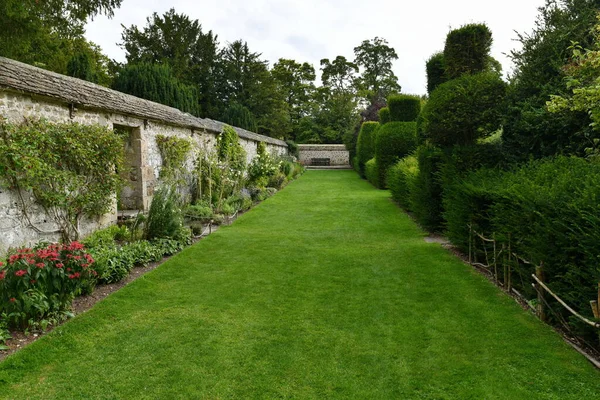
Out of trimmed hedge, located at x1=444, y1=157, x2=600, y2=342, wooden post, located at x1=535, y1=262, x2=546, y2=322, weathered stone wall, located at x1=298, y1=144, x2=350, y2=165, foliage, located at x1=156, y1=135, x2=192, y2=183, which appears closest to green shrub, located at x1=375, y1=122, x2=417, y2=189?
foliage, located at x1=156, y1=135, x2=192, y2=183

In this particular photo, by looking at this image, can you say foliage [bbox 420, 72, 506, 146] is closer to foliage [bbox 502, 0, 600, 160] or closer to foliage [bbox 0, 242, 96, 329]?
foliage [bbox 502, 0, 600, 160]

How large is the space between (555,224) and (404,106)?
15.6 m

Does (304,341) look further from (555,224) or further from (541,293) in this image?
(555,224)

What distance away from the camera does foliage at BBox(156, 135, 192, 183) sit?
10406 millimetres

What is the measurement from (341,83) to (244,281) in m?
55.2

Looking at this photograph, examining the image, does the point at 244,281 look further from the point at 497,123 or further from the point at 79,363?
the point at 497,123

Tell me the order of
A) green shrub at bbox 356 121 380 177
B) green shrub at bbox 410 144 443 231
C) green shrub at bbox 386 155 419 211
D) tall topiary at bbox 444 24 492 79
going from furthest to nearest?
green shrub at bbox 356 121 380 177 < green shrub at bbox 386 155 419 211 < tall topiary at bbox 444 24 492 79 < green shrub at bbox 410 144 443 231

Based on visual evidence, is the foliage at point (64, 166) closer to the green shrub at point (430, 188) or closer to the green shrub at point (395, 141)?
the green shrub at point (430, 188)

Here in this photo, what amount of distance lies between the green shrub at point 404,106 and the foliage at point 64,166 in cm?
1411

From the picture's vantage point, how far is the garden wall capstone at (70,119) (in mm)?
5422

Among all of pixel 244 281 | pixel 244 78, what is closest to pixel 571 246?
pixel 244 281

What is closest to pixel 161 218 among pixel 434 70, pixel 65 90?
pixel 65 90

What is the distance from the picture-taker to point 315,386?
10.4ft

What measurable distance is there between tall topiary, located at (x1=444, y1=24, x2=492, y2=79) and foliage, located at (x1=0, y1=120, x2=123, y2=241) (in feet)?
26.0
